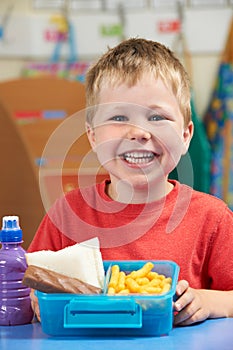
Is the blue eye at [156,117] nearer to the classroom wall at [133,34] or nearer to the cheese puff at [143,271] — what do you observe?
the cheese puff at [143,271]

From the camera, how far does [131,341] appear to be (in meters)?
1.06

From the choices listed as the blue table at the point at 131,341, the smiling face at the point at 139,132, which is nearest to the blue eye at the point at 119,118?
the smiling face at the point at 139,132

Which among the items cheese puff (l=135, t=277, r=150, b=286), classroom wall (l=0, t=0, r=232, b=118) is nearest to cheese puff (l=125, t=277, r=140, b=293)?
cheese puff (l=135, t=277, r=150, b=286)

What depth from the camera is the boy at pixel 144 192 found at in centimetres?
133

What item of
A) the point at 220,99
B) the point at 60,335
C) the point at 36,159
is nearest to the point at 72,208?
the point at 60,335

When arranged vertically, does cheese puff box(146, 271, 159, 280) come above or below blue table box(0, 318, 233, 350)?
above

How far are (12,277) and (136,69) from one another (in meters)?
0.44

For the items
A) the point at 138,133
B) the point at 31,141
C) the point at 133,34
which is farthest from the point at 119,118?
the point at 133,34

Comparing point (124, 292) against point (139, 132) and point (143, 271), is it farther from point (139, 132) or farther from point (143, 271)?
point (139, 132)

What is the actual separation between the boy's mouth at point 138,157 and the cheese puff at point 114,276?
241 mm

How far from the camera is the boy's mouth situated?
4.35ft

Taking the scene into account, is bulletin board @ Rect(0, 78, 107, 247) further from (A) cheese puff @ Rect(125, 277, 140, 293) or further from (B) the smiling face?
(A) cheese puff @ Rect(125, 277, 140, 293)

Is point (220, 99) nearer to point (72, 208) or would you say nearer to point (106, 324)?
point (72, 208)

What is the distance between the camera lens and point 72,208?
146cm
